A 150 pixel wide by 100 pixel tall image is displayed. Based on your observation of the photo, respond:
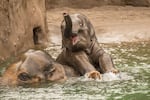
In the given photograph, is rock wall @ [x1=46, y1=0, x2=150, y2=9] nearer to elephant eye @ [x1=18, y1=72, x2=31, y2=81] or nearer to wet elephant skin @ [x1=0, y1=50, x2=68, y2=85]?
wet elephant skin @ [x1=0, y1=50, x2=68, y2=85]

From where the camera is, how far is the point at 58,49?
11.3 meters

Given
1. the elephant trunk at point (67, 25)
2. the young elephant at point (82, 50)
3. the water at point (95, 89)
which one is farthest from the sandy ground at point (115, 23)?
the elephant trunk at point (67, 25)

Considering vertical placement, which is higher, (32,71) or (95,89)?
(32,71)

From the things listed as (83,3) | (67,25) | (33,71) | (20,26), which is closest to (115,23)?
(20,26)

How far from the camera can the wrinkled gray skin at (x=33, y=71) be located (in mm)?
7316

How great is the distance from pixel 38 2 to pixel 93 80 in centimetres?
629

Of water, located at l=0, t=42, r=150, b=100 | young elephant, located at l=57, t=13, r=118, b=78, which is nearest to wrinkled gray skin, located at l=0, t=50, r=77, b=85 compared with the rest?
water, located at l=0, t=42, r=150, b=100

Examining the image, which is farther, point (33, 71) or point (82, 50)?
point (82, 50)

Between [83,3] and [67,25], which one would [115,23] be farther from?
[67,25]

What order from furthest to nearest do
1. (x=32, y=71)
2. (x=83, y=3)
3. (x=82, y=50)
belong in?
(x=83, y=3), (x=82, y=50), (x=32, y=71)

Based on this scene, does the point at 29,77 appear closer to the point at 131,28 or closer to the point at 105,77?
the point at 105,77

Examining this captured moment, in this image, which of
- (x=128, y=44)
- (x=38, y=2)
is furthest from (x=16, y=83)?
(x=38, y=2)

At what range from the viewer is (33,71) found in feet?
24.0

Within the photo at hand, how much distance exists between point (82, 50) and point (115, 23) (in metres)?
7.00
